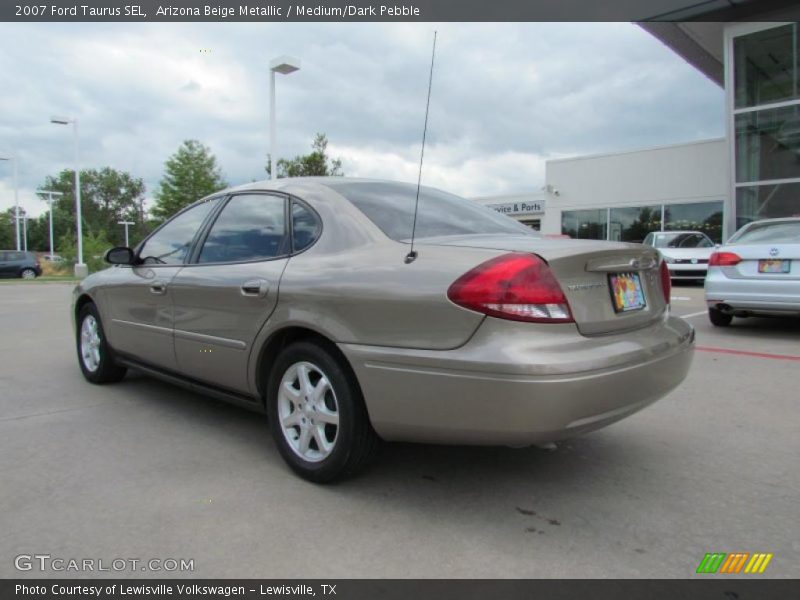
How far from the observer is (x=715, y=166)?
67.2 feet

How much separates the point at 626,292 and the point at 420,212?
111cm

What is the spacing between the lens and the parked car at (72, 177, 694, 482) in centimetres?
237

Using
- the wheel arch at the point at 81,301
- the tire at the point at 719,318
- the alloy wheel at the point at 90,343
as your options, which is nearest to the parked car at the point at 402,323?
the alloy wheel at the point at 90,343

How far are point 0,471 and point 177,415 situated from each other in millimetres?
1116

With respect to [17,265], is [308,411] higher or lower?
lower

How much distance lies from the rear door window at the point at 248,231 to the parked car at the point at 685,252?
13810 millimetres

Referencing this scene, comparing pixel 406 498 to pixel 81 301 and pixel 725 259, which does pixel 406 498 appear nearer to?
pixel 81 301

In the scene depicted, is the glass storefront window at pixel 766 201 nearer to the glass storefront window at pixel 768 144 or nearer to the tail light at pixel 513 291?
the glass storefront window at pixel 768 144

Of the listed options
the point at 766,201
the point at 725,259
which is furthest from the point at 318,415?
the point at 766,201

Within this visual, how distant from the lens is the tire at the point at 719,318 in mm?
7973

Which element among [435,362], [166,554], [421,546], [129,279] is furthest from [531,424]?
[129,279]

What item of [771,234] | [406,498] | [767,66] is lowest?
[406,498]

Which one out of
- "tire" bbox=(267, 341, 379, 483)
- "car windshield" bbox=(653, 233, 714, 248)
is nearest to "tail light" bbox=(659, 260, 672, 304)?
"tire" bbox=(267, 341, 379, 483)

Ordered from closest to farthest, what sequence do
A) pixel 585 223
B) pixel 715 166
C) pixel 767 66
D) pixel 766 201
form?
pixel 766 201, pixel 767 66, pixel 715 166, pixel 585 223
